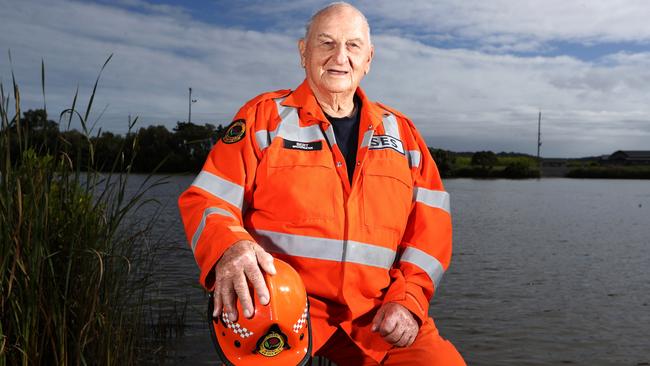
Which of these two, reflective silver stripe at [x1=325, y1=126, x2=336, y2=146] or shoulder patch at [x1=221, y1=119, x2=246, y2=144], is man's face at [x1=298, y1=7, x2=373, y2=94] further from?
shoulder patch at [x1=221, y1=119, x2=246, y2=144]

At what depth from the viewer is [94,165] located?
3658 mm

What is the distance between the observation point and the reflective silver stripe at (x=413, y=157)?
277 centimetres

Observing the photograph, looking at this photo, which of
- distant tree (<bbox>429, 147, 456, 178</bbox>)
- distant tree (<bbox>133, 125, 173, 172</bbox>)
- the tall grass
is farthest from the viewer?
distant tree (<bbox>429, 147, 456, 178</bbox>)

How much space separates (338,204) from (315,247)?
191 mm

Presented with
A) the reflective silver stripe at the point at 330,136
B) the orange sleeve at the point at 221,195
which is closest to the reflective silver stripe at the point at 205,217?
the orange sleeve at the point at 221,195

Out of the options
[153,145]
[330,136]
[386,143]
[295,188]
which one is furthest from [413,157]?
[153,145]

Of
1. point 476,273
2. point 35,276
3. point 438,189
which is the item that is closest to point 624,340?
point 476,273

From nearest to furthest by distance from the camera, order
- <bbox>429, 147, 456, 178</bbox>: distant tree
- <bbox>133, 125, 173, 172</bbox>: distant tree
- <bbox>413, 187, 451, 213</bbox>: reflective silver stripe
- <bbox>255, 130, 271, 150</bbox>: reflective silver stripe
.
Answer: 1. <bbox>255, 130, 271, 150</bbox>: reflective silver stripe
2. <bbox>413, 187, 451, 213</bbox>: reflective silver stripe
3. <bbox>133, 125, 173, 172</bbox>: distant tree
4. <bbox>429, 147, 456, 178</bbox>: distant tree

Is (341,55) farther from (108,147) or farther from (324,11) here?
(108,147)

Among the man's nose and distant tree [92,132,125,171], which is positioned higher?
the man's nose

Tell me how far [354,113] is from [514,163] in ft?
315

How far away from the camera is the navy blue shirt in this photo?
2.67 m

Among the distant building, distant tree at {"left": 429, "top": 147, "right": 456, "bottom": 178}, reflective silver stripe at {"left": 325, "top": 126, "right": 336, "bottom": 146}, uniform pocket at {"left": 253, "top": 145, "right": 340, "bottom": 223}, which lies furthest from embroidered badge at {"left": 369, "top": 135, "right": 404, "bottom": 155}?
the distant building

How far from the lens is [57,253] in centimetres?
329
